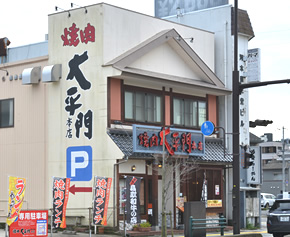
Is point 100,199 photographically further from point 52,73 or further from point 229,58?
point 229,58

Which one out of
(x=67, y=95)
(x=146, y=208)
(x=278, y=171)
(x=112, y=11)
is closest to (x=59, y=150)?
(x=67, y=95)

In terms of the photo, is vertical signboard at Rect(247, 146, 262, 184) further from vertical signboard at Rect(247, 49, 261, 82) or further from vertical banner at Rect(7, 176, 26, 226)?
vertical banner at Rect(7, 176, 26, 226)

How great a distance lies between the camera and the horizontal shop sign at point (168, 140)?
2761 cm

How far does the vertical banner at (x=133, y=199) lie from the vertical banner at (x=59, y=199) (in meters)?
2.83

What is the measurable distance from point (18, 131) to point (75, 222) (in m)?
5.65

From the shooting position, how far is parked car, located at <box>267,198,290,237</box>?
26.2m

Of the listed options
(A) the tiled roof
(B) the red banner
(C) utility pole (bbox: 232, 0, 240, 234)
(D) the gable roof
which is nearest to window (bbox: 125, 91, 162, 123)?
(A) the tiled roof

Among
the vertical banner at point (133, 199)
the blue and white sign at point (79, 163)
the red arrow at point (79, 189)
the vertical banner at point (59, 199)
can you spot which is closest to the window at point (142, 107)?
the blue and white sign at point (79, 163)

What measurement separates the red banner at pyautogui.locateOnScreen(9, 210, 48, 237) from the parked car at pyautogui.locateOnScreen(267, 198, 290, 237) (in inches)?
382

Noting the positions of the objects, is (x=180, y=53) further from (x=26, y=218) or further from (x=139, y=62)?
(x=26, y=218)

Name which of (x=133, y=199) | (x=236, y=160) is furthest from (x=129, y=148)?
(x=236, y=160)

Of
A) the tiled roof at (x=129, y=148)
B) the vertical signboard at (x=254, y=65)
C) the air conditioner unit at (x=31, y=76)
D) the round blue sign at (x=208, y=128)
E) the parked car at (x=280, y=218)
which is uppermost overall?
the vertical signboard at (x=254, y=65)

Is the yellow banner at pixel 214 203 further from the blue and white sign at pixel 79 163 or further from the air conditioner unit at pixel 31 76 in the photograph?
the air conditioner unit at pixel 31 76

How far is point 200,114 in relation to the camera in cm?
3328
